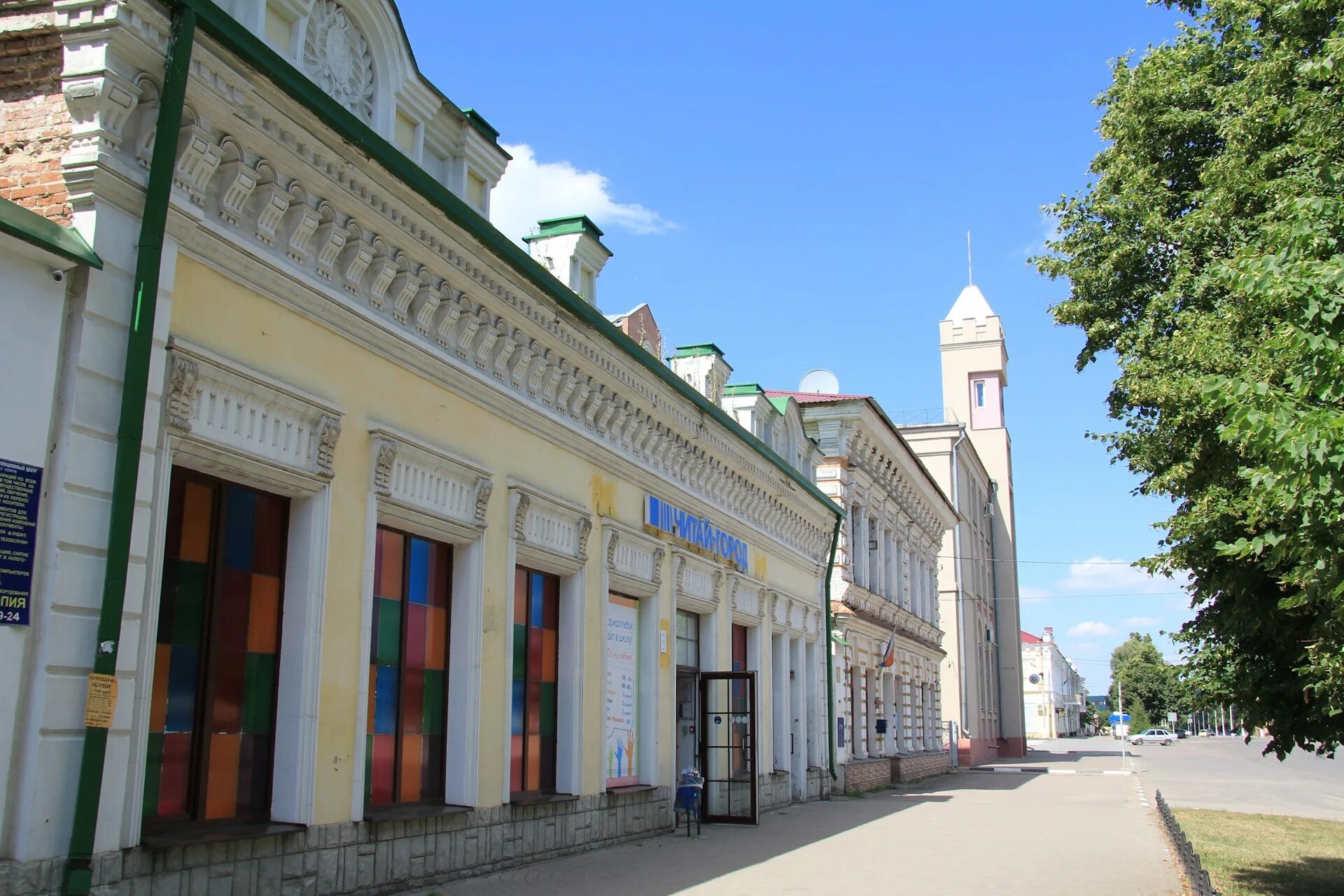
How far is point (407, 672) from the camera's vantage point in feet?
34.0

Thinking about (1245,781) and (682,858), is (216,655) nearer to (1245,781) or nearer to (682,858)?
(682,858)

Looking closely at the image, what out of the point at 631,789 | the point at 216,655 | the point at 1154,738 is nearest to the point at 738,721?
the point at 631,789

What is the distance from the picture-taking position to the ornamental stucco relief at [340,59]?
962cm

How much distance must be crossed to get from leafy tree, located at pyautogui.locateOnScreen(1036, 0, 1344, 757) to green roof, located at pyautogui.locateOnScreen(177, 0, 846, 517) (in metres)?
5.53

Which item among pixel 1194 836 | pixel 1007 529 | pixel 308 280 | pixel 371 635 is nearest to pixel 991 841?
pixel 1194 836

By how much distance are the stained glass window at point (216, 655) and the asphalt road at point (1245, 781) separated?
48.1ft

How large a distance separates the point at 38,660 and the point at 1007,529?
53.1 metres

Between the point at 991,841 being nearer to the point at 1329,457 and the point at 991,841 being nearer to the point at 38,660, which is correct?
the point at 1329,457

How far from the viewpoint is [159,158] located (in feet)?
23.8

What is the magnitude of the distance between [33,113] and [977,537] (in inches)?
1820

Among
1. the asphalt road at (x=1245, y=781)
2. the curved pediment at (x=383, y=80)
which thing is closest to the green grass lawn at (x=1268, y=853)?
the asphalt road at (x=1245, y=781)

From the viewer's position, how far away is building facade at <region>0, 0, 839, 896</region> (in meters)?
6.77

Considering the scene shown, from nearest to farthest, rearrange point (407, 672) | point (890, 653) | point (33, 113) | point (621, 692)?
Result: point (33, 113), point (407, 672), point (621, 692), point (890, 653)

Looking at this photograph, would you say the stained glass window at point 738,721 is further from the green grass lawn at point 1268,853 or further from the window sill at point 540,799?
the green grass lawn at point 1268,853
